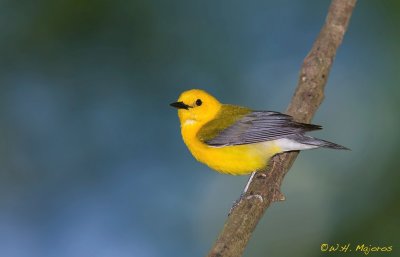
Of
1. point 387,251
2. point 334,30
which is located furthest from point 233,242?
point 334,30

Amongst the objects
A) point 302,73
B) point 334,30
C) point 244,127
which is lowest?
point 244,127

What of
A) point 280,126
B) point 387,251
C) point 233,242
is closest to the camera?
point 233,242

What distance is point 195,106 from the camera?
4762mm

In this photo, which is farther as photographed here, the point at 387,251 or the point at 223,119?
the point at 223,119

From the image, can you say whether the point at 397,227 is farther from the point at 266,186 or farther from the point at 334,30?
the point at 334,30

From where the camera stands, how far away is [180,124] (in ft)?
16.2

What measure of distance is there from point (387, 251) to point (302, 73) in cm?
156

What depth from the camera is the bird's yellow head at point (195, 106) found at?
15.6ft

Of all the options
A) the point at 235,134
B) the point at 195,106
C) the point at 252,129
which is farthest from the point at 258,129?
the point at 195,106

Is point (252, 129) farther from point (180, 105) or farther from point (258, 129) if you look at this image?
point (180, 105)

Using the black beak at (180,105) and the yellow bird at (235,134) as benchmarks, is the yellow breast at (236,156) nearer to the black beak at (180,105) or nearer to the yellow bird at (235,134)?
the yellow bird at (235,134)

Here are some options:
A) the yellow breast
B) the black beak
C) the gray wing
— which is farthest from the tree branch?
the black beak

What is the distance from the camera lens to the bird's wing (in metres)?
4.15

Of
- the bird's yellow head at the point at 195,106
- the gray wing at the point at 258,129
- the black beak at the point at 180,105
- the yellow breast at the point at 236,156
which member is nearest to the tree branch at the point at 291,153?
the yellow breast at the point at 236,156
